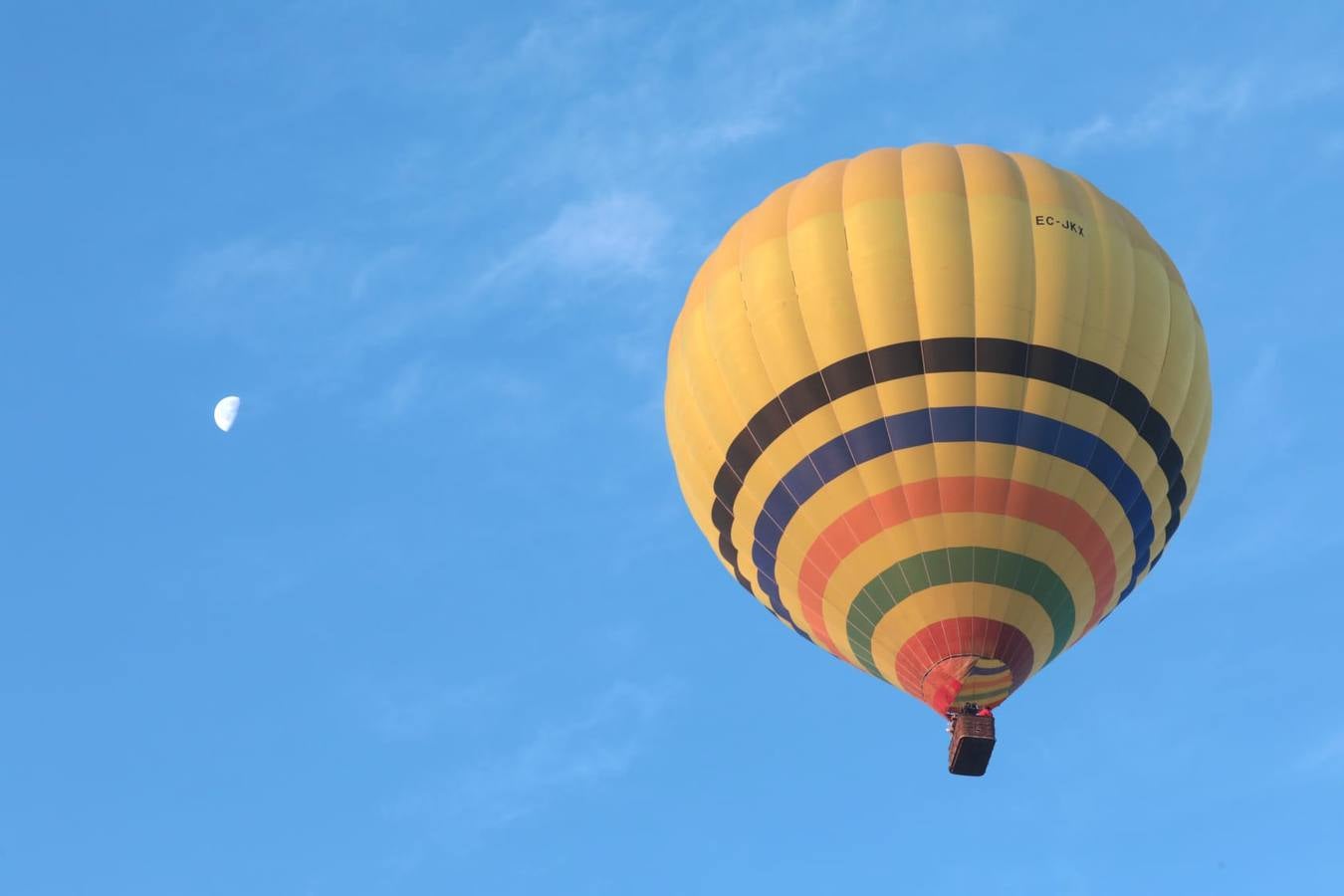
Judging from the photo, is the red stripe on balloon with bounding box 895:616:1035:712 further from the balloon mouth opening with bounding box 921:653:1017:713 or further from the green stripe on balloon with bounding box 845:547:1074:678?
the green stripe on balloon with bounding box 845:547:1074:678

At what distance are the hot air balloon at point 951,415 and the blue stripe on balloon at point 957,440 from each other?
0.08 feet

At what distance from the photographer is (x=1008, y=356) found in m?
24.5

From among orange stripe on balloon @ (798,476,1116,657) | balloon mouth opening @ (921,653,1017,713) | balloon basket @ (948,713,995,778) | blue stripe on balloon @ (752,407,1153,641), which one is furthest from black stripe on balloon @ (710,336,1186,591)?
balloon basket @ (948,713,995,778)

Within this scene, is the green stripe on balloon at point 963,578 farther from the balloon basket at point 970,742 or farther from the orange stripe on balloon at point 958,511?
the balloon basket at point 970,742

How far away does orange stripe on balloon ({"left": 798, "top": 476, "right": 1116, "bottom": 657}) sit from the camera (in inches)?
963

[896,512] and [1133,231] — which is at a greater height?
[1133,231]

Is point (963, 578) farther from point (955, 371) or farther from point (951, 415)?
point (955, 371)

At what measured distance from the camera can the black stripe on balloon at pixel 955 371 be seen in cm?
2456

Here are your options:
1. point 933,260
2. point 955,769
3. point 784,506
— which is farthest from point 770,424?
point 955,769

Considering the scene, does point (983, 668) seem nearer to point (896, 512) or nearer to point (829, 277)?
point (896, 512)

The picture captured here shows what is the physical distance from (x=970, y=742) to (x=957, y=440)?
3.25 metres

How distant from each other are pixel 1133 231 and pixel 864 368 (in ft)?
12.6

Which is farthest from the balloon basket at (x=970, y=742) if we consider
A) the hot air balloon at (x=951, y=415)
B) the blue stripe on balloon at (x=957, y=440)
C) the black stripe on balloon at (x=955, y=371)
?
the black stripe on balloon at (x=955, y=371)

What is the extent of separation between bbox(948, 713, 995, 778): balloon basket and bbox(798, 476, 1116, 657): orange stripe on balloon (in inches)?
76.1
